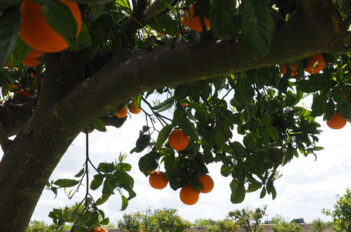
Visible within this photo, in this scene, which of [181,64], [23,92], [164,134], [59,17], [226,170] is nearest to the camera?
[59,17]

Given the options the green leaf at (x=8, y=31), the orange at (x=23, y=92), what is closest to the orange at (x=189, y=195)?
the orange at (x=23, y=92)

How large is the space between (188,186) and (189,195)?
1.7 inches

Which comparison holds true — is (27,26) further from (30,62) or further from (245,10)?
(30,62)

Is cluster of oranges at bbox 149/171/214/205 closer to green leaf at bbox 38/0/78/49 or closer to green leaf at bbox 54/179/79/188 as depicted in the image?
green leaf at bbox 54/179/79/188

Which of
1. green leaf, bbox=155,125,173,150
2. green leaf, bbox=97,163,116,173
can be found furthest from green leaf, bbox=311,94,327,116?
green leaf, bbox=97,163,116,173

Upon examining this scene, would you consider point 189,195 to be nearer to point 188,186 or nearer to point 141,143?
point 188,186

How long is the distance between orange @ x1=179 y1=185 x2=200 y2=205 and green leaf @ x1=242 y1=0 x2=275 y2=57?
1.20 meters

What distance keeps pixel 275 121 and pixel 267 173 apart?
14.8 inches

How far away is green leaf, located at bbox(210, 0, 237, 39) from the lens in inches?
23.4

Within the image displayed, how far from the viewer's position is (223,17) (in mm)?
620

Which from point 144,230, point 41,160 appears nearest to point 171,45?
point 41,160

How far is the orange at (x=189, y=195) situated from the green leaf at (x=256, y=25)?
47.1 inches

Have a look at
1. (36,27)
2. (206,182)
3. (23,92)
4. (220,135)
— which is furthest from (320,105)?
(23,92)

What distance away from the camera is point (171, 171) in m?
1.69
